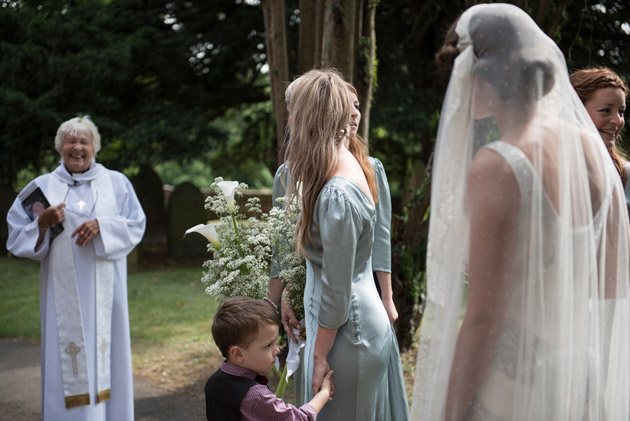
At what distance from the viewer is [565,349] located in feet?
6.26

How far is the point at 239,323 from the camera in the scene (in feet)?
8.34

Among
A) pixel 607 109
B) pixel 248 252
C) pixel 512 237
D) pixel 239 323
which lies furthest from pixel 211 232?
pixel 607 109

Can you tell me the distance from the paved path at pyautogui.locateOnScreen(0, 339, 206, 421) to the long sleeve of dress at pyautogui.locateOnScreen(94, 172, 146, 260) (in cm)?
155

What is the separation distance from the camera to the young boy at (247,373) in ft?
8.11

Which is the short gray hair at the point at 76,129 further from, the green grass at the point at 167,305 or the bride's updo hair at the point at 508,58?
the green grass at the point at 167,305

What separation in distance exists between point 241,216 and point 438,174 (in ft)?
4.43

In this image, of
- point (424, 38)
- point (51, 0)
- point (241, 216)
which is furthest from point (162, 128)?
point (241, 216)

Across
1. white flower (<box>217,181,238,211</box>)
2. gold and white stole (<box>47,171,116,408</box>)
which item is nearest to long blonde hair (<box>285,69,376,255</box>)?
white flower (<box>217,181,238,211</box>)

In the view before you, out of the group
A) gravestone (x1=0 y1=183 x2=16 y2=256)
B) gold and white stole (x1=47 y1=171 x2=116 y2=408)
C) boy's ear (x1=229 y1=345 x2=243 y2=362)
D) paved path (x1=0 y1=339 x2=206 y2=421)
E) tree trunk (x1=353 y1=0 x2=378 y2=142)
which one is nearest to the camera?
boy's ear (x1=229 y1=345 x2=243 y2=362)

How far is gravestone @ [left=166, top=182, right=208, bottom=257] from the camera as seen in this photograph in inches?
559

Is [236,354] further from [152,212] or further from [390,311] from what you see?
[152,212]

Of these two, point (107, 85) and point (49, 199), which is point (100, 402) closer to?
point (49, 199)

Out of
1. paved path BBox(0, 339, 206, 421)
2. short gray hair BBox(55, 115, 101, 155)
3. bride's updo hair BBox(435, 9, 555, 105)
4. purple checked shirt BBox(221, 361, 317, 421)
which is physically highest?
bride's updo hair BBox(435, 9, 555, 105)

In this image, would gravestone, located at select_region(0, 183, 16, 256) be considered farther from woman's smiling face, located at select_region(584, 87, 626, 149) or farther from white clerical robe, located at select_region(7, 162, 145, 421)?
woman's smiling face, located at select_region(584, 87, 626, 149)
